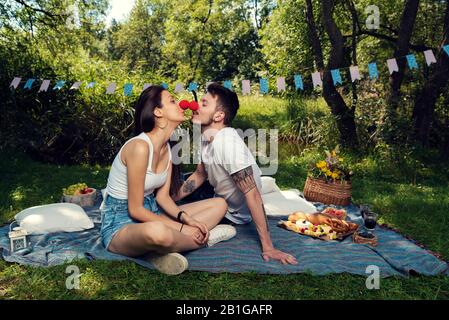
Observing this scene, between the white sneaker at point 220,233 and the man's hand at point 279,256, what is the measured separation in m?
0.45

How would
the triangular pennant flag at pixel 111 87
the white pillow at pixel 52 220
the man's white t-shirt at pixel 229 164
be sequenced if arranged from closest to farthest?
the man's white t-shirt at pixel 229 164 < the white pillow at pixel 52 220 < the triangular pennant flag at pixel 111 87

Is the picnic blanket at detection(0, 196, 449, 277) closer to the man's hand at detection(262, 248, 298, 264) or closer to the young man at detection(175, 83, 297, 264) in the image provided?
the man's hand at detection(262, 248, 298, 264)

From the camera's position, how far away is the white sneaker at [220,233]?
3537mm

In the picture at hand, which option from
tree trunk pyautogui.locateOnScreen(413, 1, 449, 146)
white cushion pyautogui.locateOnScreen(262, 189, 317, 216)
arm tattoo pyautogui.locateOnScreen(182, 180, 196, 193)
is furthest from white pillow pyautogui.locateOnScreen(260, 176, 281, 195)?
tree trunk pyautogui.locateOnScreen(413, 1, 449, 146)

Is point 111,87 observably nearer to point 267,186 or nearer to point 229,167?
point 267,186

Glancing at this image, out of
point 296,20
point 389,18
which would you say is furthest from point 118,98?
point 389,18

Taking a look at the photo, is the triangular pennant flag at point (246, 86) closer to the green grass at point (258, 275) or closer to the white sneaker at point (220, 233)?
the green grass at point (258, 275)

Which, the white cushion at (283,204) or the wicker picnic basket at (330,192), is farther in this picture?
the wicker picnic basket at (330,192)

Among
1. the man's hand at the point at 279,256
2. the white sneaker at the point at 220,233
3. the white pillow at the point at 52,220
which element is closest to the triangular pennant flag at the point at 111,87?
the white pillow at the point at 52,220

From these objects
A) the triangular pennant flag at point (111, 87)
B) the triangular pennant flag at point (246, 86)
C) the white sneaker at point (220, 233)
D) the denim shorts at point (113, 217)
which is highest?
the triangular pennant flag at point (111, 87)

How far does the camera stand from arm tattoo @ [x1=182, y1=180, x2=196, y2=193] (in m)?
3.92
